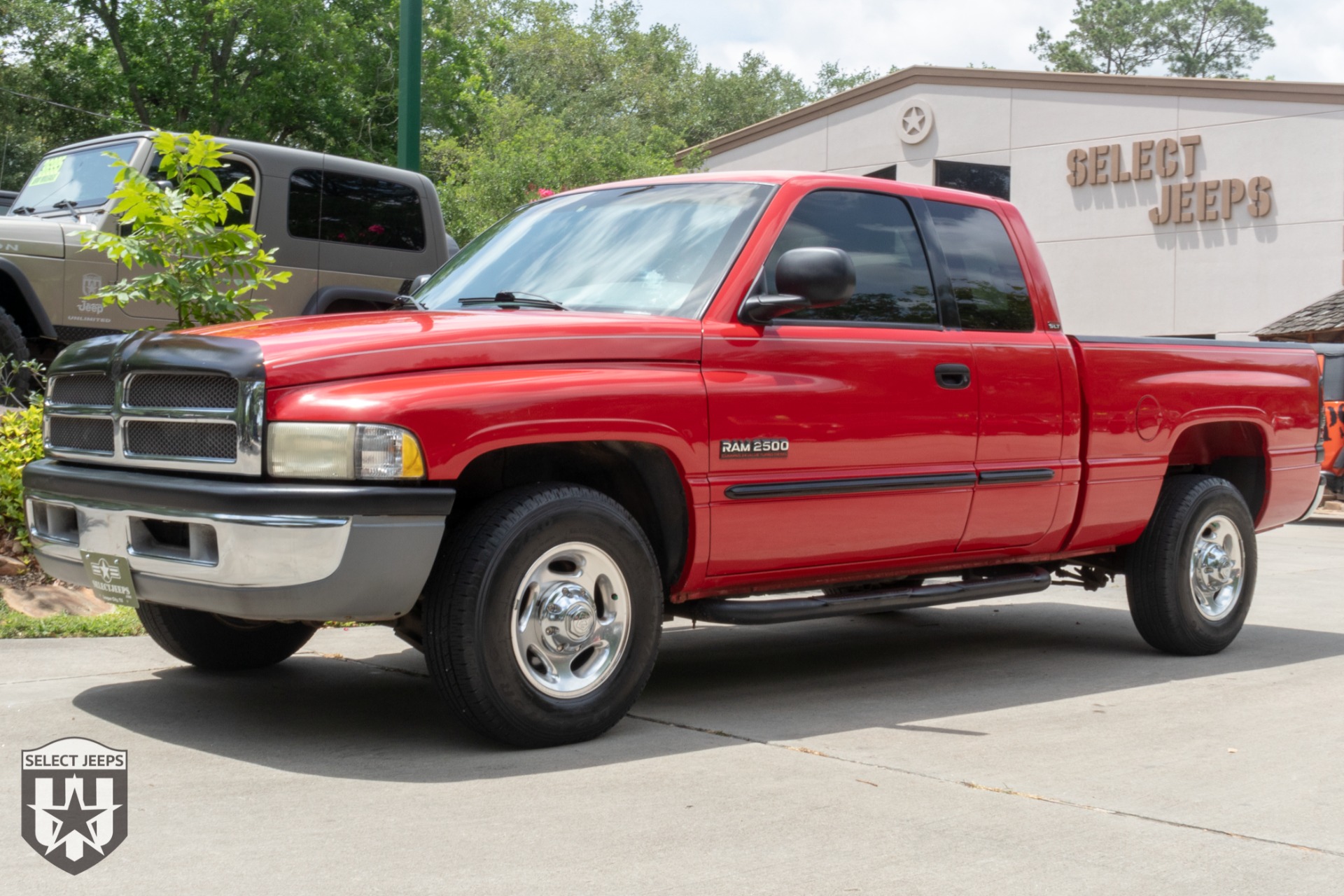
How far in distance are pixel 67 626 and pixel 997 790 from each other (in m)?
4.33

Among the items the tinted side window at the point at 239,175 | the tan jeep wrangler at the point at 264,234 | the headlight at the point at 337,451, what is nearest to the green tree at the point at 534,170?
the tan jeep wrangler at the point at 264,234

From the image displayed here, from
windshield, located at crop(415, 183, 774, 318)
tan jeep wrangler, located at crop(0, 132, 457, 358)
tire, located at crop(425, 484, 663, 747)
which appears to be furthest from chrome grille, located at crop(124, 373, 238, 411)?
tan jeep wrangler, located at crop(0, 132, 457, 358)

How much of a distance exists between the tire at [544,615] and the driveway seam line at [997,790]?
0.36 m

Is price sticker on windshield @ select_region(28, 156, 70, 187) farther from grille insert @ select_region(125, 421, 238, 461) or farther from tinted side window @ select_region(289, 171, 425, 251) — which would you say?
grille insert @ select_region(125, 421, 238, 461)

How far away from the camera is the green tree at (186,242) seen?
610 cm

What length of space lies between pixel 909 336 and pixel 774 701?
58.0 inches

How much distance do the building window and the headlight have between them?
77.9 ft

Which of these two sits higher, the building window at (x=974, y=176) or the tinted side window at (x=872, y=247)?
the building window at (x=974, y=176)

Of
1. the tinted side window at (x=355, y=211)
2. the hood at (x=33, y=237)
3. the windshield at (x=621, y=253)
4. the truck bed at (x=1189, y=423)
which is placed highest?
the tinted side window at (x=355, y=211)

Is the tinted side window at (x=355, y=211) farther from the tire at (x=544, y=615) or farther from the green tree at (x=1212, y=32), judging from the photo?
the green tree at (x=1212, y=32)

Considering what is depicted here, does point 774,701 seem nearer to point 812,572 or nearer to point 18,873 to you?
point 812,572

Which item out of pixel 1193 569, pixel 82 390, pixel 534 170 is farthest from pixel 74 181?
pixel 534 170

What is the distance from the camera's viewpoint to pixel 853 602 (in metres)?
5.55

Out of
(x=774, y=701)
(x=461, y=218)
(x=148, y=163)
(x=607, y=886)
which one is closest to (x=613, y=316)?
Result: (x=774, y=701)
